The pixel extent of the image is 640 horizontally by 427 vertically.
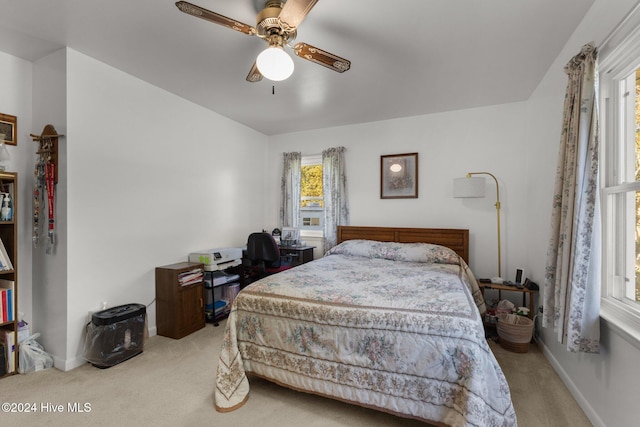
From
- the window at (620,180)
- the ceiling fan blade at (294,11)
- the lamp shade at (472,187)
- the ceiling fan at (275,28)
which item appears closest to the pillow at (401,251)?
the lamp shade at (472,187)

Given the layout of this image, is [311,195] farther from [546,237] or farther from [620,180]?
[620,180]

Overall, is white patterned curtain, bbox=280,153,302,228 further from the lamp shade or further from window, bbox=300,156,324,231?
the lamp shade

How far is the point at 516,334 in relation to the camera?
2588 mm

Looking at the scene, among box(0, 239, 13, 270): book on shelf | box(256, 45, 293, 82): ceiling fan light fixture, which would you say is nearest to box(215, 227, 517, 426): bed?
box(256, 45, 293, 82): ceiling fan light fixture

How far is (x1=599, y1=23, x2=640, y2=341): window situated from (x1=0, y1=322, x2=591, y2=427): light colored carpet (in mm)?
788

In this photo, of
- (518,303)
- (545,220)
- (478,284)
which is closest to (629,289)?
(545,220)

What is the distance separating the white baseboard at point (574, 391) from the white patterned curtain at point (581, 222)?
1.33 ft

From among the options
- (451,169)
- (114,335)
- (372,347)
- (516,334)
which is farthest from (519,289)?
(114,335)

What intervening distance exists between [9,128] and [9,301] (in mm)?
1430

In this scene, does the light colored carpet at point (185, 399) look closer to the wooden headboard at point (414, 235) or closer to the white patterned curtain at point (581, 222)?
the white patterned curtain at point (581, 222)

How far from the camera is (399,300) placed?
5.99 feet

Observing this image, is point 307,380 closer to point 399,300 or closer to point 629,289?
point 399,300

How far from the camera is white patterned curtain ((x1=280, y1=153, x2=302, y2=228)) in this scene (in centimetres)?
458

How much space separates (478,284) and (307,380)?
2209 mm
